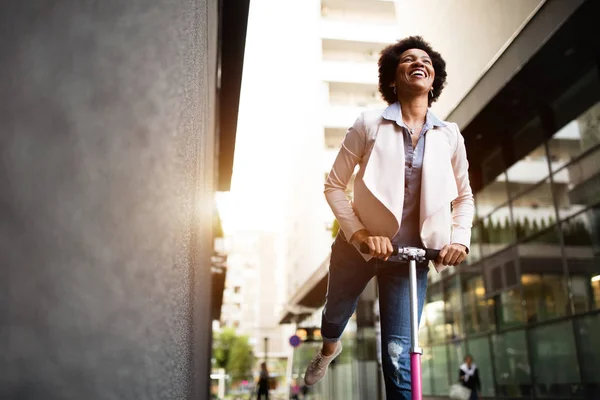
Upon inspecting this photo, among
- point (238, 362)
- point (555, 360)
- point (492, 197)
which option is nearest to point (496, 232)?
point (492, 197)

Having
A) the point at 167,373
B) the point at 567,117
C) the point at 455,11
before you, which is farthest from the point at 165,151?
the point at 567,117

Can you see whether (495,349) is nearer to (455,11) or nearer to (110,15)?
(455,11)

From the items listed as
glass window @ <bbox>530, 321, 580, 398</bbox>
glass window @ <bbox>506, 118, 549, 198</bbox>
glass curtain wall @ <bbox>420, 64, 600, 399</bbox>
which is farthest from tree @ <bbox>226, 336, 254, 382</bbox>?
glass window @ <bbox>506, 118, 549, 198</bbox>

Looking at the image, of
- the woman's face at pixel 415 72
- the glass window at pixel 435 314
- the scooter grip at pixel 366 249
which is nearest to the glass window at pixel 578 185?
the glass window at pixel 435 314

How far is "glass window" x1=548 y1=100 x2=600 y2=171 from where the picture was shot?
7.57 m

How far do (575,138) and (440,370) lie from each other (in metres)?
6.09

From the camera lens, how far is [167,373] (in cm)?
93

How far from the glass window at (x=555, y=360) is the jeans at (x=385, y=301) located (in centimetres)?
704

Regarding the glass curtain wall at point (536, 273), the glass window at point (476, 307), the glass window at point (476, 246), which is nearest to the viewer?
the glass curtain wall at point (536, 273)

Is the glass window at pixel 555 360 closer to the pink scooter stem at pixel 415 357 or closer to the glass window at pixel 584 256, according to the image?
the glass window at pixel 584 256

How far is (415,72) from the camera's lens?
223cm

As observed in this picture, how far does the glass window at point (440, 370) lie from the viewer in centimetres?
1154

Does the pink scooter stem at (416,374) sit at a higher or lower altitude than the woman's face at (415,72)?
lower

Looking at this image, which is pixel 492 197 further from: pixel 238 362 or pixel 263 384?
pixel 238 362
